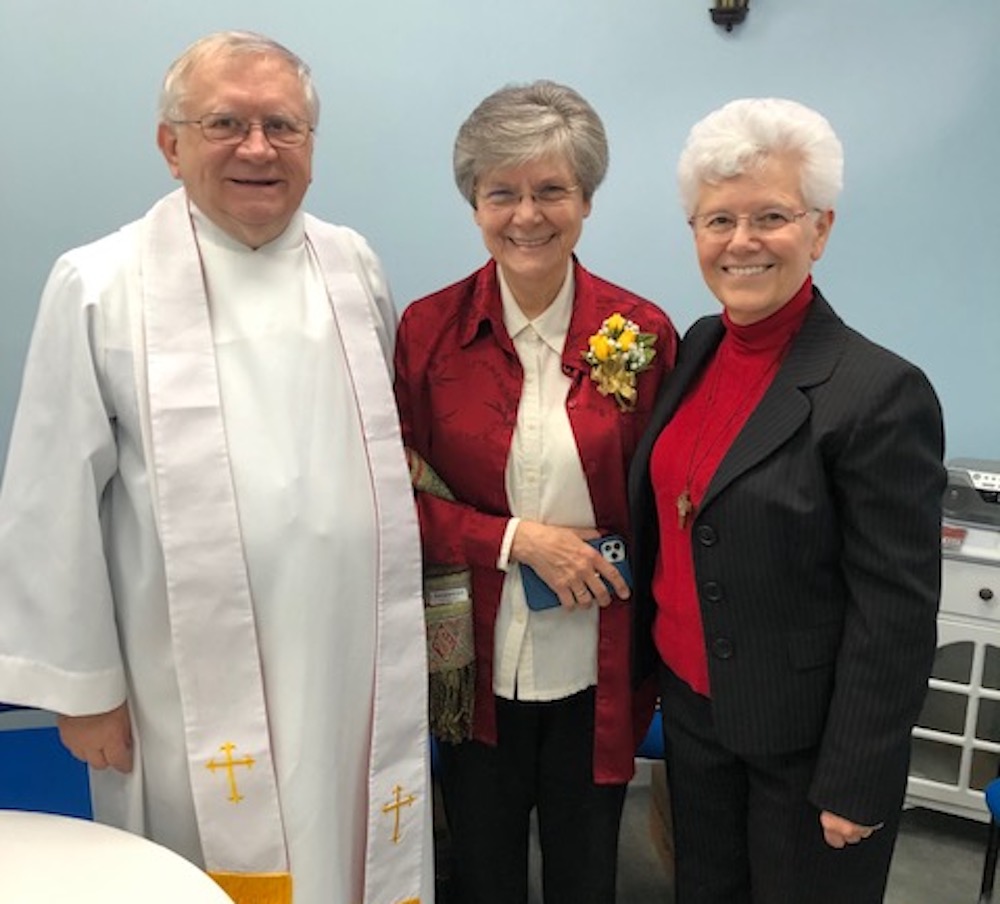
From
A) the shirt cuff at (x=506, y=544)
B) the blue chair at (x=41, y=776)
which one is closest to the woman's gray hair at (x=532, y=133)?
the shirt cuff at (x=506, y=544)

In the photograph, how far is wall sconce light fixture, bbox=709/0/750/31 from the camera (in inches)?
99.2

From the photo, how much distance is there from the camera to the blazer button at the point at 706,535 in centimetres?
137

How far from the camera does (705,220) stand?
1.39 metres

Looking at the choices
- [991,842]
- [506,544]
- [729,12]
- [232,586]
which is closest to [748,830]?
[506,544]

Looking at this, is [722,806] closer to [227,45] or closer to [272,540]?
[272,540]

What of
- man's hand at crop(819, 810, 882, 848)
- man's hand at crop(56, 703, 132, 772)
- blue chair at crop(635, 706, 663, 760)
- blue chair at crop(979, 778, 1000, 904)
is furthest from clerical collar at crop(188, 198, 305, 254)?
blue chair at crop(979, 778, 1000, 904)

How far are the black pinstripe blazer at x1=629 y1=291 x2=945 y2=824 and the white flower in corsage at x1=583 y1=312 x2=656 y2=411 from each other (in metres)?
0.27

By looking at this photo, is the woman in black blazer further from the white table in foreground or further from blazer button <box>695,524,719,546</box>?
the white table in foreground

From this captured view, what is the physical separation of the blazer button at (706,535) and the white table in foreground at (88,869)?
0.76 metres

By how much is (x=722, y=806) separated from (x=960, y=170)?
1947 mm

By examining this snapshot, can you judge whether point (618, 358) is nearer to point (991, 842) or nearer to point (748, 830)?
point (748, 830)

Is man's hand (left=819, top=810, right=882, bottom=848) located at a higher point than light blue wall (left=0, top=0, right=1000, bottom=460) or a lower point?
lower

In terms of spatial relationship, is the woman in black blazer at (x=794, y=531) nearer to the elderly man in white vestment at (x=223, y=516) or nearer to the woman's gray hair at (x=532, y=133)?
the woman's gray hair at (x=532, y=133)

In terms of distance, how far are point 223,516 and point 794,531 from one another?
2.68 feet
